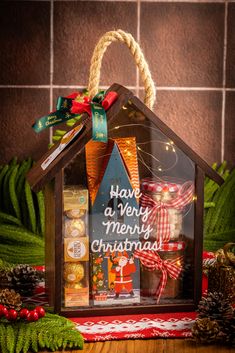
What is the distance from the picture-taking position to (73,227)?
59.7 inches

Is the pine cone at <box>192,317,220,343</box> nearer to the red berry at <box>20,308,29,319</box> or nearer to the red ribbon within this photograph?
the red berry at <box>20,308,29,319</box>

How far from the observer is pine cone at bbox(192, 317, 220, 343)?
56.2 inches

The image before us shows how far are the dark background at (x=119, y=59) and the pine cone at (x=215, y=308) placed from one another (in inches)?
34.8

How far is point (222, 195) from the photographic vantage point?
89.7 inches

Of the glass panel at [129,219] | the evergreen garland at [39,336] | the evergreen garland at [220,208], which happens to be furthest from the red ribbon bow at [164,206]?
the evergreen garland at [220,208]

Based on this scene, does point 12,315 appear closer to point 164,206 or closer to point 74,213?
point 74,213

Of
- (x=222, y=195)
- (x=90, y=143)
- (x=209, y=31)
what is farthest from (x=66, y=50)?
(x=90, y=143)

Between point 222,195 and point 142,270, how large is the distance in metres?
0.78

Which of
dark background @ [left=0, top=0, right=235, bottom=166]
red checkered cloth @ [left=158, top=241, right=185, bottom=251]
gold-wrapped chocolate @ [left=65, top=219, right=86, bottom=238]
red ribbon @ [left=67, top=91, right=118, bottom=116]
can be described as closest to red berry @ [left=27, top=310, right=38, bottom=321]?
gold-wrapped chocolate @ [left=65, top=219, right=86, bottom=238]

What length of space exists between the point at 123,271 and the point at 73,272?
0.10m

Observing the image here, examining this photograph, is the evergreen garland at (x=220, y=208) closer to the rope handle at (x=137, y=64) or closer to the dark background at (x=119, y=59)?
the dark background at (x=119, y=59)

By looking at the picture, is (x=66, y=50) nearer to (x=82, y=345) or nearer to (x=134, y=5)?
(x=134, y=5)

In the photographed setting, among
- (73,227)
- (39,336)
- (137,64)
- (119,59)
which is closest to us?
(39,336)

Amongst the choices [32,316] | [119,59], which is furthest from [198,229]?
[119,59]
